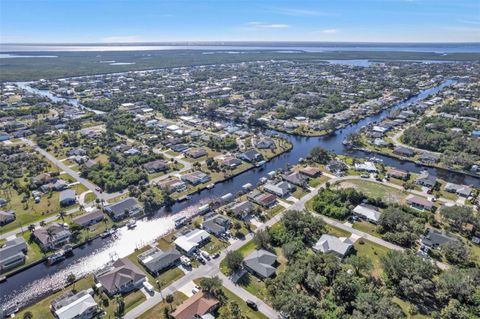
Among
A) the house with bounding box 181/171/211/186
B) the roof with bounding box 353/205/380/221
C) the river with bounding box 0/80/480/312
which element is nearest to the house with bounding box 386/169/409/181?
the river with bounding box 0/80/480/312

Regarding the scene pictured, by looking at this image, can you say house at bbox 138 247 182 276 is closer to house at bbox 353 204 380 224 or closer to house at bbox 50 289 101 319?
house at bbox 50 289 101 319

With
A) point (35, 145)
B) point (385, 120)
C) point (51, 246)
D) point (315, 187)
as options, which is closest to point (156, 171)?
point (51, 246)

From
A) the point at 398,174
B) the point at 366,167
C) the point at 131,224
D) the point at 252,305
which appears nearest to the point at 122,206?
the point at 131,224

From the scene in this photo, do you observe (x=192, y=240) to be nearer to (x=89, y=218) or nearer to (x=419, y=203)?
Result: (x=89, y=218)

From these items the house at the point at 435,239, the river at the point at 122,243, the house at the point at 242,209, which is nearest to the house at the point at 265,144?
the river at the point at 122,243

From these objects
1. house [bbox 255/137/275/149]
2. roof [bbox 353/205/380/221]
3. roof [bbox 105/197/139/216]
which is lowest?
roof [bbox 105/197/139/216]

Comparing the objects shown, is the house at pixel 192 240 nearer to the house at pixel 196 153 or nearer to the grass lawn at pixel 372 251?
the grass lawn at pixel 372 251
